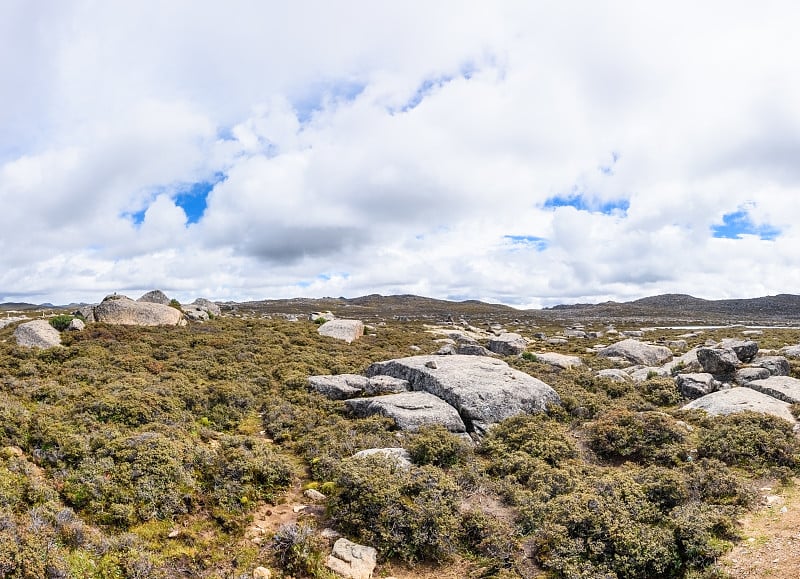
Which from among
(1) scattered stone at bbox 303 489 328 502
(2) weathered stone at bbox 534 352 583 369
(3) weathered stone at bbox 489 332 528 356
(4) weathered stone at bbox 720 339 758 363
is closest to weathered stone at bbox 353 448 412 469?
(1) scattered stone at bbox 303 489 328 502

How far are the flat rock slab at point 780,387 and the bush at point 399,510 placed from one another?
17.5 meters

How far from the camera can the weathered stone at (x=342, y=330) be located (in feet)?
114

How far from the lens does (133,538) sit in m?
8.08

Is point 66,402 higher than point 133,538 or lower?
higher

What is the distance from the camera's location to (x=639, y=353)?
3400 centimetres

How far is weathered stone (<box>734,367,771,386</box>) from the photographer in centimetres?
2184

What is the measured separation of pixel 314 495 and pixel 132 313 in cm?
2658

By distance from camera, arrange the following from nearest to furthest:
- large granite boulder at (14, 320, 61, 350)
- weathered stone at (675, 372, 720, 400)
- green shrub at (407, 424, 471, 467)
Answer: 1. green shrub at (407, 424, 471, 467)
2. weathered stone at (675, 372, 720, 400)
3. large granite boulder at (14, 320, 61, 350)

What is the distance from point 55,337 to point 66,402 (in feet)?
41.7

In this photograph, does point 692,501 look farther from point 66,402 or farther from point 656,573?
point 66,402

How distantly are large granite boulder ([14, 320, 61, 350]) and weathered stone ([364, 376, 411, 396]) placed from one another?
1781 cm

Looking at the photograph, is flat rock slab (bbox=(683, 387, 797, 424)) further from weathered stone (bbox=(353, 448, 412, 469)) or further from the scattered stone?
the scattered stone

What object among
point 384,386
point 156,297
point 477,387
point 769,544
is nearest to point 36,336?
point 156,297

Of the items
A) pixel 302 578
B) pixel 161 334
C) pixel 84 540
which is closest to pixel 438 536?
pixel 302 578
